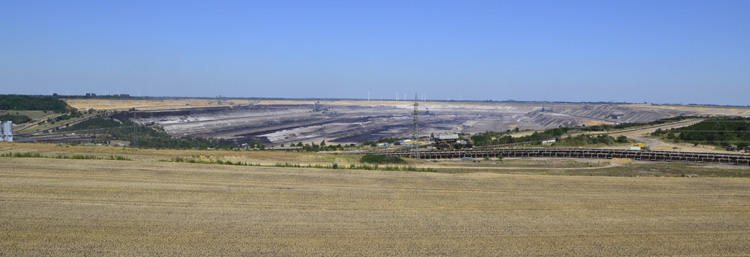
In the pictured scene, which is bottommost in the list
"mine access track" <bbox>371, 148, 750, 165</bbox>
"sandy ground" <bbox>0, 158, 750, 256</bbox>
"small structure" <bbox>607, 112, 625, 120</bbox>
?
"mine access track" <bbox>371, 148, 750, 165</bbox>

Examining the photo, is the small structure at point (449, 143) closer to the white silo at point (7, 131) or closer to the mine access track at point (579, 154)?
the mine access track at point (579, 154)

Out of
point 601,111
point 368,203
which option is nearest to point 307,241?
point 368,203

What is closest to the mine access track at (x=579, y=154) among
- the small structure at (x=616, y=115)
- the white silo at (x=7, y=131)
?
the white silo at (x=7, y=131)

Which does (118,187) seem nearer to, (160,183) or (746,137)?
(160,183)

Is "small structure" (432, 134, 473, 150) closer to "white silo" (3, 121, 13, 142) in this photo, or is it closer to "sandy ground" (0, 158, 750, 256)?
"sandy ground" (0, 158, 750, 256)

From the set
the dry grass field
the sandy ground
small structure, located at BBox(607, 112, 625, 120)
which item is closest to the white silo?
the dry grass field

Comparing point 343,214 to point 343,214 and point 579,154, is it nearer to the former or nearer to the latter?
point 343,214

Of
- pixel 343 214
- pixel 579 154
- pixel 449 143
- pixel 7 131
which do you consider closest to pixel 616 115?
pixel 449 143

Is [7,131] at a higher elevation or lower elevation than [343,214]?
higher
